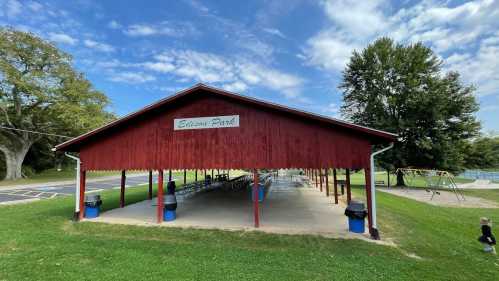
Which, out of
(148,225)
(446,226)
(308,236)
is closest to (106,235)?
(148,225)

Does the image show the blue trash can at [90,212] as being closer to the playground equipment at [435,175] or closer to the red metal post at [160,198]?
the red metal post at [160,198]

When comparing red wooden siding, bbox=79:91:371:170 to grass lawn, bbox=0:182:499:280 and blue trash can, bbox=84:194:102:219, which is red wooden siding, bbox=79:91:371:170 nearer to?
blue trash can, bbox=84:194:102:219

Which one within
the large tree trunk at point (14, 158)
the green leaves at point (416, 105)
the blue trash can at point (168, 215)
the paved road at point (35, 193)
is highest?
the green leaves at point (416, 105)

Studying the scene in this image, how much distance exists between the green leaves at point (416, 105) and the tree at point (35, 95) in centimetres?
2906

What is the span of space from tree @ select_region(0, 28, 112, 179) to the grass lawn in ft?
71.7

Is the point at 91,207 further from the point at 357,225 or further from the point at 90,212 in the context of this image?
the point at 357,225

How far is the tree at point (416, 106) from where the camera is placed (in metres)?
22.2

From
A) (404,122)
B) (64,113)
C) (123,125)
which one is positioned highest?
(64,113)

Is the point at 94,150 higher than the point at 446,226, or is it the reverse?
the point at 94,150

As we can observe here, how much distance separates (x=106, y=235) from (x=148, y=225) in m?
1.34

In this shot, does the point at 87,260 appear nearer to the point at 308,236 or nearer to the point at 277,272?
the point at 277,272

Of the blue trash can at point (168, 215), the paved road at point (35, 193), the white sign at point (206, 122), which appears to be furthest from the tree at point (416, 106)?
the paved road at point (35, 193)

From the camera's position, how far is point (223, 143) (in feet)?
27.7

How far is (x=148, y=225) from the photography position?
847 centimetres
